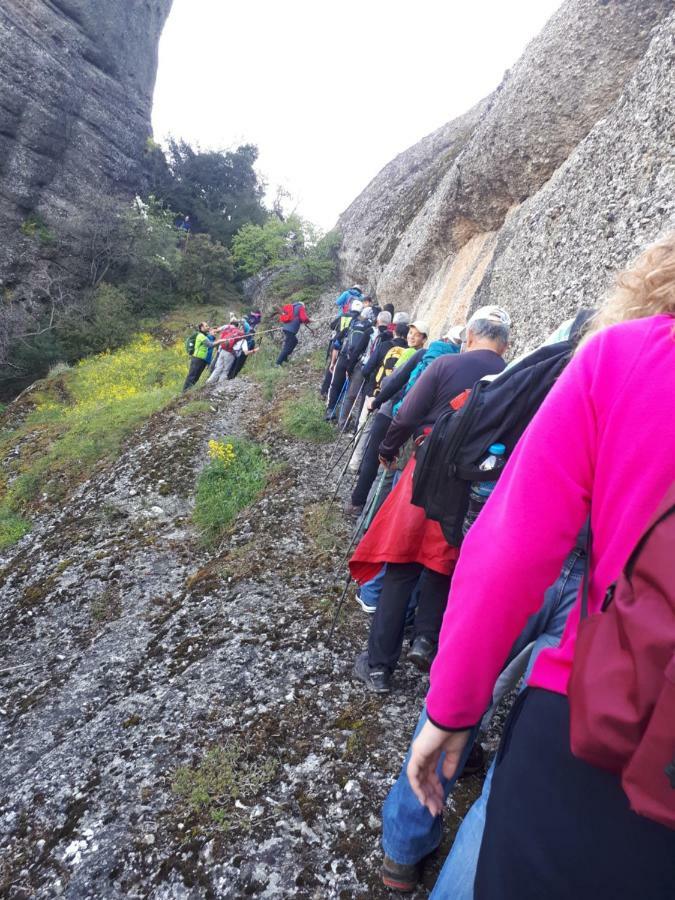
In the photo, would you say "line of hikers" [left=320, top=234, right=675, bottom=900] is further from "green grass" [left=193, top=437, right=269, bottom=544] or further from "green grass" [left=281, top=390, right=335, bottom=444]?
"green grass" [left=281, top=390, right=335, bottom=444]

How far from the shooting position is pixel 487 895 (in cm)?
96

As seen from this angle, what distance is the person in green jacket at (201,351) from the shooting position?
14.4 meters

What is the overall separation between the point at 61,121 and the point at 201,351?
2467 centimetres

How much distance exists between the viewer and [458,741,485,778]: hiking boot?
9.52 ft

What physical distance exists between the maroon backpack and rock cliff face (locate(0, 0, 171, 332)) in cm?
2967

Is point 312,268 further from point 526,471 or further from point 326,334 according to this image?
point 526,471

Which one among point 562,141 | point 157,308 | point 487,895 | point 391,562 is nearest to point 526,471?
point 487,895

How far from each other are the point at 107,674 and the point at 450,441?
4.07 metres

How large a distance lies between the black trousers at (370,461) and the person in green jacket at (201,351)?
31.4ft

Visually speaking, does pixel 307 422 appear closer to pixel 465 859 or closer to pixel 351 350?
pixel 351 350

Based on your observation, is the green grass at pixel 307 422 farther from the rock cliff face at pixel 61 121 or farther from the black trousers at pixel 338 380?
the rock cliff face at pixel 61 121

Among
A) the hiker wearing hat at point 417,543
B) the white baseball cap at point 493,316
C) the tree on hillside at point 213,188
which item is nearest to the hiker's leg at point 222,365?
the hiker wearing hat at point 417,543

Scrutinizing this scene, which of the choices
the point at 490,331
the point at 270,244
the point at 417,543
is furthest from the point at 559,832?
the point at 270,244

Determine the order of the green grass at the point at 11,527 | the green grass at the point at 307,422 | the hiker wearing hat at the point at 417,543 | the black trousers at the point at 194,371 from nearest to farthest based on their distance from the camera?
the hiker wearing hat at the point at 417,543
the green grass at the point at 11,527
the green grass at the point at 307,422
the black trousers at the point at 194,371
